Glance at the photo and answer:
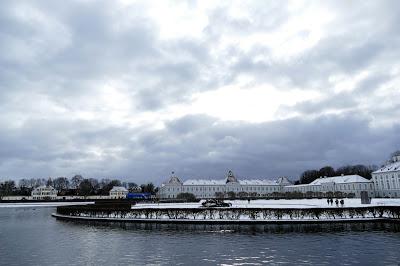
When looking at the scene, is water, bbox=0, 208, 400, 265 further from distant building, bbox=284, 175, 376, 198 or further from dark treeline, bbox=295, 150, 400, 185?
dark treeline, bbox=295, 150, 400, 185

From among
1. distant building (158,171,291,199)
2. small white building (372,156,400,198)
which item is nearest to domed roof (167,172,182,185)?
distant building (158,171,291,199)

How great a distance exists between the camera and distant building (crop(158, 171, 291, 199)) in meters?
155

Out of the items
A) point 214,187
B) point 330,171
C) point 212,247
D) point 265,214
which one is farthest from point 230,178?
point 212,247

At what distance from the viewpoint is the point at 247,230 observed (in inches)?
1216

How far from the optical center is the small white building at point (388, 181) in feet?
321

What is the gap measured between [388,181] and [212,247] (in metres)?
96.8

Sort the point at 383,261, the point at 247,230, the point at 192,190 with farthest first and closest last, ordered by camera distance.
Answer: the point at 192,190 < the point at 247,230 < the point at 383,261

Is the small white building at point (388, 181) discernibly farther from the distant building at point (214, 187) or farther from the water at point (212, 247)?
the water at point (212, 247)

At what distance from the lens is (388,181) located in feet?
340

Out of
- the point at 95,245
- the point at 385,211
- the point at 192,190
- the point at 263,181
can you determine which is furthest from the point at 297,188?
the point at 95,245

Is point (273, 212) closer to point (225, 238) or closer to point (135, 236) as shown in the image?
point (225, 238)

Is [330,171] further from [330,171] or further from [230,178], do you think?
[230,178]

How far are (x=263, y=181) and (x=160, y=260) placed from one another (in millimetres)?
155879

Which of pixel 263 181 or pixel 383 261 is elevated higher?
pixel 263 181
